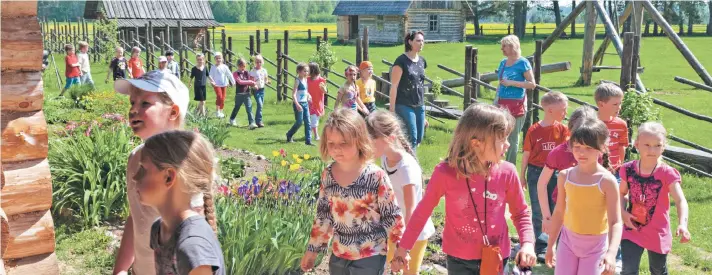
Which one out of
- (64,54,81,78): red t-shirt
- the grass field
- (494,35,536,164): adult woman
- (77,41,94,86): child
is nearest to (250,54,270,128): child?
the grass field

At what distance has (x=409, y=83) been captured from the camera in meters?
8.96

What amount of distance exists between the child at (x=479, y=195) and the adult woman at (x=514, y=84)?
483cm

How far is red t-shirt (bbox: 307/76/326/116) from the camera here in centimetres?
1252

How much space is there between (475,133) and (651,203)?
1677 millimetres

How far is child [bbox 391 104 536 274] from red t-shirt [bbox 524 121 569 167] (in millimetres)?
2155

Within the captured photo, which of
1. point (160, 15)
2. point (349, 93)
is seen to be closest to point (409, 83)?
point (349, 93)

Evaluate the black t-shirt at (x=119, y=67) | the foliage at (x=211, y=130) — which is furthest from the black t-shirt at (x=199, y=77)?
the foliage at (x=211, y=130)

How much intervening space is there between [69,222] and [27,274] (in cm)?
205

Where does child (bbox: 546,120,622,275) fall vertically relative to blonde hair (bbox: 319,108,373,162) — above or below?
below

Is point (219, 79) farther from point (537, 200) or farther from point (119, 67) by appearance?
Answer: point (537, 200)

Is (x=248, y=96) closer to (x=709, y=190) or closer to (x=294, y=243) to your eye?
(x=709, y=190)

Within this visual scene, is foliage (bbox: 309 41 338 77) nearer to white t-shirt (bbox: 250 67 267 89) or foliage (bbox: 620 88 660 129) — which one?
white t-shirt (bbox: 250 67 267 89)

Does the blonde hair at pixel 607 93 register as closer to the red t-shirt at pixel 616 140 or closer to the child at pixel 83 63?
the red t-shirt at pixel 616 140

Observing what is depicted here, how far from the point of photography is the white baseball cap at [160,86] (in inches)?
131
